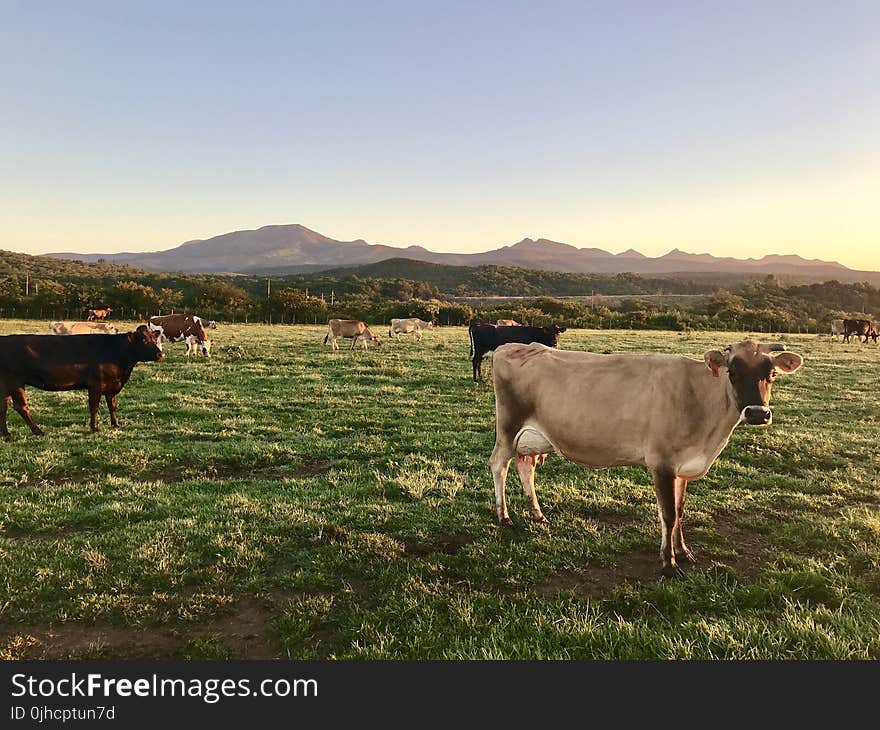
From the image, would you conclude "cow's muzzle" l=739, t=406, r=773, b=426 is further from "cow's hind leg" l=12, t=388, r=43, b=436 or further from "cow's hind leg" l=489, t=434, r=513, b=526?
"cow's hind leg" l=12, t=388, r=43, b=436

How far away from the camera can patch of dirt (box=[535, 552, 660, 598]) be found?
15.5 ft

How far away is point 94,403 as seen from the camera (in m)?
10.5

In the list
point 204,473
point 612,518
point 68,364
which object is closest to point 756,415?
point 612,518

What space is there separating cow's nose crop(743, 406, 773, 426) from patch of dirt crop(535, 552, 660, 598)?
178cm

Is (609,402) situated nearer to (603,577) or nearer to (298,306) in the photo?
(603,577)

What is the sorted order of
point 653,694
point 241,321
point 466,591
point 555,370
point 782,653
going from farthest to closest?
point 241,321 < point 555,370 < point 466,591 < point 782,653 < point 653,694

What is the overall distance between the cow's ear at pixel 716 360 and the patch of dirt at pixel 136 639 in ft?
14.4

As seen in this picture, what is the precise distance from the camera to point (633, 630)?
3879 mm

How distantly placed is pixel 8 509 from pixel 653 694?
743 centimetres

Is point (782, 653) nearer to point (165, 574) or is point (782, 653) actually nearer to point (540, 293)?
point (165, 574)

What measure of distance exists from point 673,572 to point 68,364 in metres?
11.7

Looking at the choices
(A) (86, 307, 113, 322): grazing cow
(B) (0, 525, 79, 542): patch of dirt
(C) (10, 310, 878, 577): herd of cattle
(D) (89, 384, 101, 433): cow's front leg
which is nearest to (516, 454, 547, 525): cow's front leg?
(C) (10, 310, 878, 577): herd of cattle

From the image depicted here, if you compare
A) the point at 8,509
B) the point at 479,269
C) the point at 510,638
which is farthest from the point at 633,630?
the point at 479,269

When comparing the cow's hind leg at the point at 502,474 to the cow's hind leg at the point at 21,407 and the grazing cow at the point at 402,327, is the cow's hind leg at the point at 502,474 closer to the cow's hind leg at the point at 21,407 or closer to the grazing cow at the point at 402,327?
the cow's hind leg at the point at 21,407
